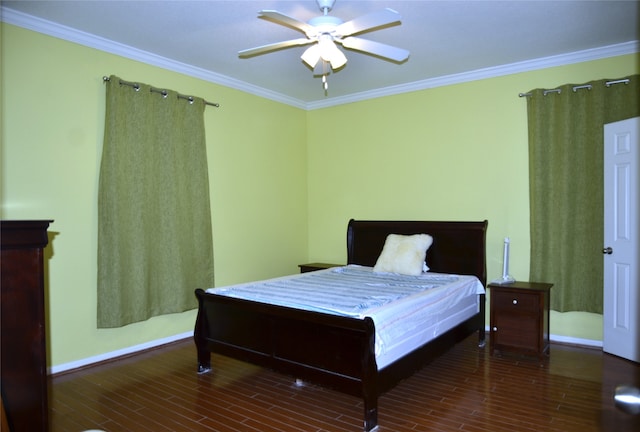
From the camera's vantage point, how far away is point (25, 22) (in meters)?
3.13

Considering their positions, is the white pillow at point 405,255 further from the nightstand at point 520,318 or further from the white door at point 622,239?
the white door at point 622,239

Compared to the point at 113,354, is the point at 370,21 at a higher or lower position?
higher

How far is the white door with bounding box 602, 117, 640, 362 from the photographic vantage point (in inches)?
134

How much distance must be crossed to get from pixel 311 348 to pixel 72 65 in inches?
116

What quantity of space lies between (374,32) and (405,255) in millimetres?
2085

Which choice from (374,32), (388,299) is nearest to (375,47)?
(374,32)

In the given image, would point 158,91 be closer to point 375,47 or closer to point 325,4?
point 325,4

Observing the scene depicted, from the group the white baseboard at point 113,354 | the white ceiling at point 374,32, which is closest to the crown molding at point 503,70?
the white ceiling at point 374,32

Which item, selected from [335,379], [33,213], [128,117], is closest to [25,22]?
[128,117]

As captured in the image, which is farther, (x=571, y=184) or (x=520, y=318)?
(x=571, y=184)

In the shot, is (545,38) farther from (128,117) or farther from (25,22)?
(25,22)

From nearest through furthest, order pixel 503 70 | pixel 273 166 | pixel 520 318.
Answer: pixel 520 318 → pixel 503 70 → pixel 273 166

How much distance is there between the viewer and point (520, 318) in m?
3.64

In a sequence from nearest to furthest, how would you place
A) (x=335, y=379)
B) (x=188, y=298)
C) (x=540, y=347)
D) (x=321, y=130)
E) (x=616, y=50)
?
(x=335, y=379) → (x=540, y=347) → (x=616, y=50) → (x=188, y=298) → (x=321, y=130)
